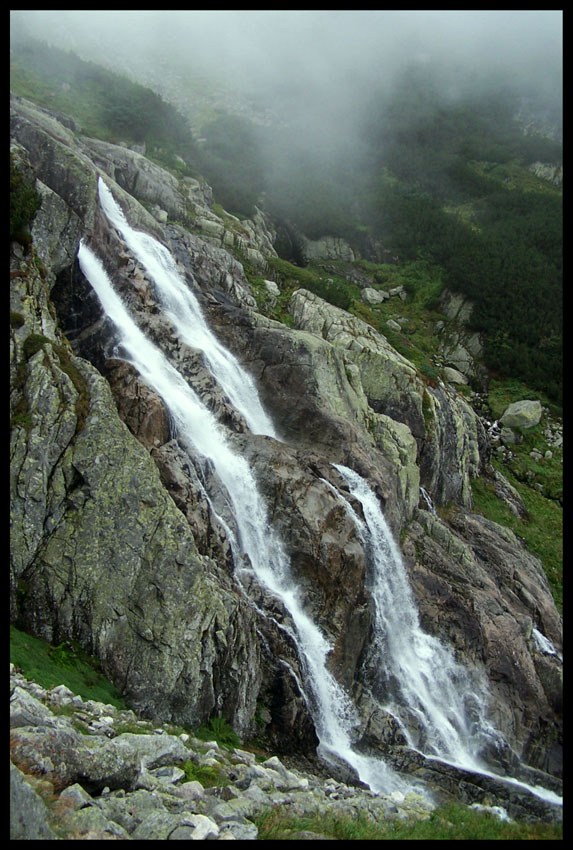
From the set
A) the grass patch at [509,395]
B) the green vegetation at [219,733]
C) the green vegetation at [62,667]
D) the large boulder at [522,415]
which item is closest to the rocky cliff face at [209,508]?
the green vegetation at [219,733]

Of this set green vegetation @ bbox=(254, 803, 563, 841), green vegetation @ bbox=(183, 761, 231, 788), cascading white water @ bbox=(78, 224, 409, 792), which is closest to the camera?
green vegetation @ bbox=(254, 803, 563, 841)

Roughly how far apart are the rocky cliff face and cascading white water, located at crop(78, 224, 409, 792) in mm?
599

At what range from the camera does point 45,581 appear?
14469 mm

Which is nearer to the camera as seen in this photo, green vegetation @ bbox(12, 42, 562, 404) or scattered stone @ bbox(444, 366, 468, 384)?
scattered stone @ bbox(444, 366, 468, 384)

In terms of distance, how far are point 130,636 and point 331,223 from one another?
227 feet

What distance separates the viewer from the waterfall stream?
18.6m

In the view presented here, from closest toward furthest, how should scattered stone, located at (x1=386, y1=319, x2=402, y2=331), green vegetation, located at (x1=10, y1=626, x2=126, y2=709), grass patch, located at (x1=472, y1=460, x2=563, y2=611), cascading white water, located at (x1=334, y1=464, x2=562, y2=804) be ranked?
green vegetation, located at (x1=10, y1=626, x2=126, y2=709)
cascading white water, located at (x1=334, y1=464, x2=562, y2=804)
grass patch, located at (x1=472, y1=460, x2=563, y2=611)
scattered stone, located at (x1=386, y1=319, x2=402, y2=331)

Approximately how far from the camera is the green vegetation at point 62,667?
11.7 metres

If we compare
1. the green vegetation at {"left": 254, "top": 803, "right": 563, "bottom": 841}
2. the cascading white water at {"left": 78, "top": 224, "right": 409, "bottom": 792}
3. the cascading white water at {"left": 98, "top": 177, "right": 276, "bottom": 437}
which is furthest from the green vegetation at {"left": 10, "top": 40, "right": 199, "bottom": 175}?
the green vegetation at {"left": 254, "top": 803, "right": 563, "bottom": 841}

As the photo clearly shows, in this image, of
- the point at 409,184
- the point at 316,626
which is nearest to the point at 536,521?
the point at 316,626

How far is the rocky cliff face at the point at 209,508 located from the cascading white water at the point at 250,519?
1.97 ft

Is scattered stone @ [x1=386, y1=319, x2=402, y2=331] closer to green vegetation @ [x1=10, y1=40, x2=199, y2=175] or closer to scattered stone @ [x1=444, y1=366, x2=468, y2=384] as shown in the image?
scattered stone @ [x1=444, y1=366, x2=468, y2=384]

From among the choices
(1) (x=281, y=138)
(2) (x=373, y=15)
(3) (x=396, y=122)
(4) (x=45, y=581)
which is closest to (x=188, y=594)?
(4) (x=45, y=581)

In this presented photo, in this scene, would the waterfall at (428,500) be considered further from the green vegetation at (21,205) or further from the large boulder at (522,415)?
the green vegetation at (21,205)
